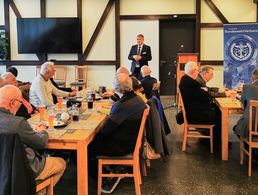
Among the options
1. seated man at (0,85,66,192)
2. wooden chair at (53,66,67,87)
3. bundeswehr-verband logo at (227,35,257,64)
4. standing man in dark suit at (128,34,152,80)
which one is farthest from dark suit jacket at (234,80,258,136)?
wooden chair at (53,66,67,87)

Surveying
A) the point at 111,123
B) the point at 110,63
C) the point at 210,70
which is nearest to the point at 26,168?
the point at 111,123

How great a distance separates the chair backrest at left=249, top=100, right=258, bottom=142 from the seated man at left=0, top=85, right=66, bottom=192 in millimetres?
2180

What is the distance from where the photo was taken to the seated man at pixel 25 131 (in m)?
2.63

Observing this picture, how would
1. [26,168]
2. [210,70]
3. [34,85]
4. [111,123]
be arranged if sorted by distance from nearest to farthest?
[26,168], [111,123], [34,85], [210,70]

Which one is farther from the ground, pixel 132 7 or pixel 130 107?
pixel 132 7

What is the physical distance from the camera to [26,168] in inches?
99.0

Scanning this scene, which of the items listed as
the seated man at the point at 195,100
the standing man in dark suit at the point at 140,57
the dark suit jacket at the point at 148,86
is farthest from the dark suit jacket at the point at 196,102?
the standing man in dark suit at the point at 140,57

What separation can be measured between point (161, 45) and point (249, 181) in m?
6.71

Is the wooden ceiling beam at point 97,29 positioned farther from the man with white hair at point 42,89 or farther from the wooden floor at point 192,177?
the wooden floor at point 192,177

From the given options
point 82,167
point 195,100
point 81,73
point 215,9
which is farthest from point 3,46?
point 82,167

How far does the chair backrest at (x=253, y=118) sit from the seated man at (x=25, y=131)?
7.15 ft

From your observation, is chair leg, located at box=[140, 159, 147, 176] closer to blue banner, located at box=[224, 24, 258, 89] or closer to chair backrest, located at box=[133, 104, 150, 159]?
chair backrest, located at box=[133, 104, 150, 159]

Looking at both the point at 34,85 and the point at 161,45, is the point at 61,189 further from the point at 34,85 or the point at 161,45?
the point at 161,45

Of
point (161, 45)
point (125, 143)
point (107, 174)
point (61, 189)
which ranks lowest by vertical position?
point (61, 189)
